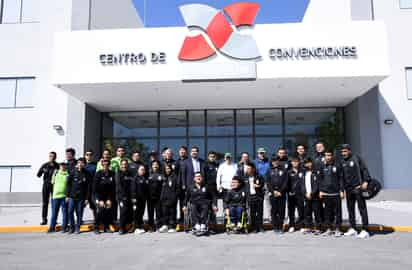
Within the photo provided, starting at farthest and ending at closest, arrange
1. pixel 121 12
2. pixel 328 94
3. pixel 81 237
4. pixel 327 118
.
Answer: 1. pixel 121 12
2. pixel 327 118
3. pixel 328 94
4. pixel 81 237

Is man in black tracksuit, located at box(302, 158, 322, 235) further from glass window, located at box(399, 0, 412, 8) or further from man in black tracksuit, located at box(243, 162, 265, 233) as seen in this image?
glass window, located at box(399, 0, 412, 8)

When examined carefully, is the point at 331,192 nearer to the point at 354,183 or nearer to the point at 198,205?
the point at 354,183

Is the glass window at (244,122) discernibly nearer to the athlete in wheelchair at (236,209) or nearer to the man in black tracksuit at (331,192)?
the athlete in wheelchair at (236,209)

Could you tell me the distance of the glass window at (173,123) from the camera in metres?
16.0

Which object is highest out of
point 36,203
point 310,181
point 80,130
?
point 80,130

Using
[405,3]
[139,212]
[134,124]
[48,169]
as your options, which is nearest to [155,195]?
[139,212]

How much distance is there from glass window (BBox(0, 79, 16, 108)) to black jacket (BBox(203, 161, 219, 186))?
37.2 feet

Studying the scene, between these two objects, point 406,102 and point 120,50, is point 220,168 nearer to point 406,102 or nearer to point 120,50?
point 120,50

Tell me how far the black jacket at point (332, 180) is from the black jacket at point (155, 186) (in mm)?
3461

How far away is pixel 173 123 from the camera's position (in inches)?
635

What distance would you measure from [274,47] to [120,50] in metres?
5.22

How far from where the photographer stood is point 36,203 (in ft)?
47.6

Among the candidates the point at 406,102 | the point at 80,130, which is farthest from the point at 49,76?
the point at 406,102

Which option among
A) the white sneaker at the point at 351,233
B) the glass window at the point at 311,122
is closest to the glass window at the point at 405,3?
the glass window at the point at 311,122
